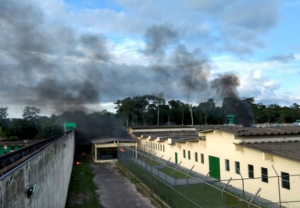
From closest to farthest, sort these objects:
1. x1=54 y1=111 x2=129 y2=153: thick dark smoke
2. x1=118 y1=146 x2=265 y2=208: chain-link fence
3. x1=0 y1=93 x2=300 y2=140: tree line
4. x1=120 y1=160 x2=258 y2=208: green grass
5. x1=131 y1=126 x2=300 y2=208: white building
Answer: x1=118 y1=146 x2=265 y2=208: chain-link fence, x1=120 y1=160 x2=258 y2=208: green grass, x1=131 y1=126 x2=300 y2=208: white building, x1=54 y1=111 x2=129 y2=153: thick dark smoke, x1=0 y1=93 x2=300 y2=140: tree line

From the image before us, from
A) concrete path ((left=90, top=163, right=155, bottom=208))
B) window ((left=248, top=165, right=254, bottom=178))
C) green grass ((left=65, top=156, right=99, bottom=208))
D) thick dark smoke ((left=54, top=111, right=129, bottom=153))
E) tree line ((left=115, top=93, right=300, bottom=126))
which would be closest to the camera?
green grass ((left=65, top=156, right=99, bottom=208))

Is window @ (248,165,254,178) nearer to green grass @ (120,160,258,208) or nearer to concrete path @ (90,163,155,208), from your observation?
green grass @ (120,160,258,208)

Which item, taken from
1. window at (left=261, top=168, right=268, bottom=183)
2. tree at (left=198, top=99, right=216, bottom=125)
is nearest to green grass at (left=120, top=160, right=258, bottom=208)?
window at (left=261, top=168, right=268, bottom=183)

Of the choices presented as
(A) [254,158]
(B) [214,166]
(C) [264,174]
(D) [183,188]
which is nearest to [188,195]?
(D) [183,188]

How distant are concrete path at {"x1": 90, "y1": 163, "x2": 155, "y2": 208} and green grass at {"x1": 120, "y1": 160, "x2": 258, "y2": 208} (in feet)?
3.65

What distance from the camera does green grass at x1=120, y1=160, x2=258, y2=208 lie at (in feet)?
44.2

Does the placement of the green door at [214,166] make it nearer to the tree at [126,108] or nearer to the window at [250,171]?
the window at [250,171]

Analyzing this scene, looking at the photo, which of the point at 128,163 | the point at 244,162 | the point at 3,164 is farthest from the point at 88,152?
the point at 3,164

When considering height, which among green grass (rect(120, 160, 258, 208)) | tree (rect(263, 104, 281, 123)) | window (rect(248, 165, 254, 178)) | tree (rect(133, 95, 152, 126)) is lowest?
green grass (rect(120, 160, 258, 208))

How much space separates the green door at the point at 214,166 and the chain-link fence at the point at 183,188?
136 inches

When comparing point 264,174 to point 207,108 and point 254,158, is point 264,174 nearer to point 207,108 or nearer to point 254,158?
point 254,158

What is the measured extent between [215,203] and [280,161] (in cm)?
592

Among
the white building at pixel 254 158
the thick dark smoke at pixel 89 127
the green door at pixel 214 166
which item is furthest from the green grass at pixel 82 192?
the thick dark smoke at pixel 89 127

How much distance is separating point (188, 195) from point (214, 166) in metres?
11.6
